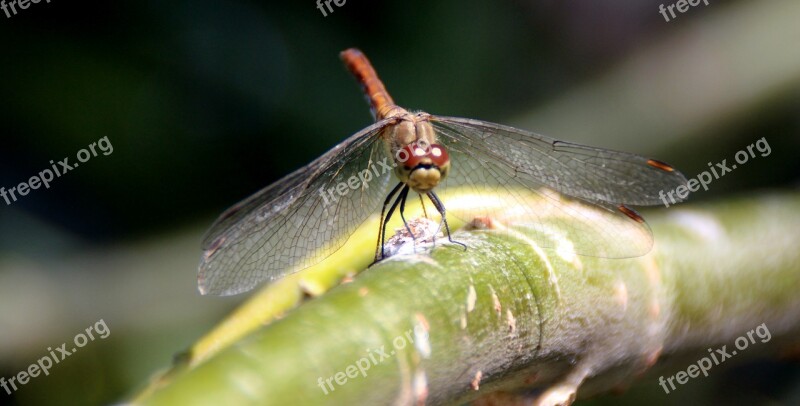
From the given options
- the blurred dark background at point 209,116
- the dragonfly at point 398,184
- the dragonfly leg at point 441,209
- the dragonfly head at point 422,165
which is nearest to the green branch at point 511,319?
the dragonfly leg at point 441,209

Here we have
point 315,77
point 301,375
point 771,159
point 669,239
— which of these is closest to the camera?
point 301,375

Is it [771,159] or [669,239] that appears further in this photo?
[771,159]

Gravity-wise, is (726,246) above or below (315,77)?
below

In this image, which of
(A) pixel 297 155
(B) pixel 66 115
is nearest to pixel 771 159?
(A) pixel 297 155

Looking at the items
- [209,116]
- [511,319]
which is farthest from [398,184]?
[209,116]

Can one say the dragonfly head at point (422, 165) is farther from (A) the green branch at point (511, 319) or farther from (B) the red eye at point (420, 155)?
(A) the green branch at point (511, 319)

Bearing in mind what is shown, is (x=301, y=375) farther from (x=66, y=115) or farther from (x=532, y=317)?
(x=66, y=115)

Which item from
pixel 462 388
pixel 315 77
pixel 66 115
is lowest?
pixel 462 388
